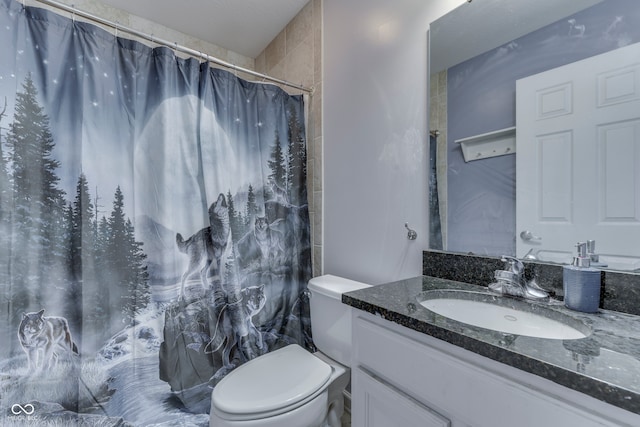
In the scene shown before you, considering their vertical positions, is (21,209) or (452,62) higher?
(452,62)

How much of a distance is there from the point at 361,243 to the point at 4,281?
1.51 metres

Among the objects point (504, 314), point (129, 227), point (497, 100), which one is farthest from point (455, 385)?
point (129, 227)

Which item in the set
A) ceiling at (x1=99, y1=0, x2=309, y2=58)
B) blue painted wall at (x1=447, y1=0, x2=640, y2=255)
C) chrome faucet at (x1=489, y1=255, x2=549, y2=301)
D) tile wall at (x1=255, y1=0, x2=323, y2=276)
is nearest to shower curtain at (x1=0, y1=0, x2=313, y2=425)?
tile wall at (x1=255, y1=0, x2=323, y2=276)

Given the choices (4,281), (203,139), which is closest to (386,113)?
(203,139)

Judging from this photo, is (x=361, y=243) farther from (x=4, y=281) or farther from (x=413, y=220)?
(x=4, y=281)

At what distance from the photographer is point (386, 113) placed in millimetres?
1263

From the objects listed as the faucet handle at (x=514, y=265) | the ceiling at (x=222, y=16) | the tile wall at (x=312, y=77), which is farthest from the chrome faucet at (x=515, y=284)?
the ceiling at (x=222, y=16)

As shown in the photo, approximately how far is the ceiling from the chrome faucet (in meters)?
1.93

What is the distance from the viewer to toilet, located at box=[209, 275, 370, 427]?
96cm

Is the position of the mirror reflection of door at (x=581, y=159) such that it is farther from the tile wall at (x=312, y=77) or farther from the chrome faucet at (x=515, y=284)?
the tile wall at (x=312, y=77)

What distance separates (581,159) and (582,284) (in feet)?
1.17

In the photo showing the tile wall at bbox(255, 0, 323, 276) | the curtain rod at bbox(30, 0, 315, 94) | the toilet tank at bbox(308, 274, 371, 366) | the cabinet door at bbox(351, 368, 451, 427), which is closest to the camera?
the cabinet door at bbox(351, 368, 451, 427)

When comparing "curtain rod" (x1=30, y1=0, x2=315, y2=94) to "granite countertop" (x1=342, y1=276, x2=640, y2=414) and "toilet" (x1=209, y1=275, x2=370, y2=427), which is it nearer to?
"toilet" (x1=209, y1=275, x2=370, y2=427)

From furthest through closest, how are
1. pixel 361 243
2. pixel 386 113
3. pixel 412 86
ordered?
pixel 361 243 → pixel 386 113 → pixel 412 86
